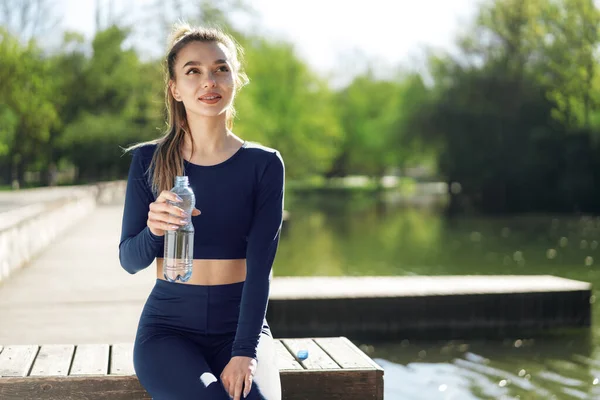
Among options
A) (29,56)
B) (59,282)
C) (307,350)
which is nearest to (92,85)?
(29,56)

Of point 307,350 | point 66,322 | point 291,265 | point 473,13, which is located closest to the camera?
point 307,350

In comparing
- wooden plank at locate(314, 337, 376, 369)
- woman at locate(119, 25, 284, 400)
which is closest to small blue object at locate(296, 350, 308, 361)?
wooden plank at locate(314, 337, 376, 369)

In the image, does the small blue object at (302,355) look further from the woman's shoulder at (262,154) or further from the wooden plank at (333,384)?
the woman's shoulder at (262,154)

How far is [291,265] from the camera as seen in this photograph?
17.7m

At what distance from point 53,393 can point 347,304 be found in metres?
5.65

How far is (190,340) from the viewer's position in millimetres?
3328

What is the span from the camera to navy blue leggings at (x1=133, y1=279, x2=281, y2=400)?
3.19 m

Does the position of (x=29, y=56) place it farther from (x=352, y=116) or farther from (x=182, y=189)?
(x=182, y=189)

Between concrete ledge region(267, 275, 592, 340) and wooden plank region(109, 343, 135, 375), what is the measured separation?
14.4 feet

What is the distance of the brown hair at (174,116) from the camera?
3.41 m

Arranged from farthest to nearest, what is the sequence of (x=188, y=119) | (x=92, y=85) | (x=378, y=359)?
(x=92, y=85) → (x=378, y=359) → (x=188, y=119)

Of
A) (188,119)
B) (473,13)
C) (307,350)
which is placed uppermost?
(473,13)

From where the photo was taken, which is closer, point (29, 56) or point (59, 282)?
point (59, 282)

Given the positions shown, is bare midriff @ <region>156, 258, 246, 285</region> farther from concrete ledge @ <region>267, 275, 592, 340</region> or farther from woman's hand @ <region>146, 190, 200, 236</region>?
concrete ledge @ <region>267, 275, 592, 340</region>
